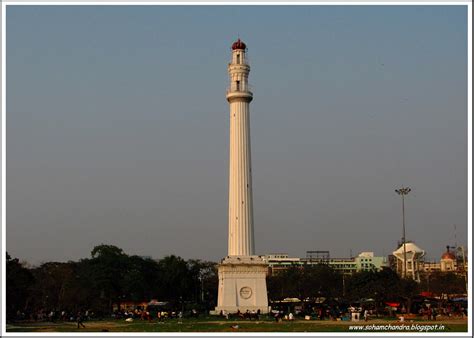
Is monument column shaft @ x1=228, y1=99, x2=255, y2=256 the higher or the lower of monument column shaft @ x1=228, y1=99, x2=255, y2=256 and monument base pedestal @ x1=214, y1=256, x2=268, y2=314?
the higher

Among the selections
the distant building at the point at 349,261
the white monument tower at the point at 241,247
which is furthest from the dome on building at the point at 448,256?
Answer: the white monument tower at the point at 241,247

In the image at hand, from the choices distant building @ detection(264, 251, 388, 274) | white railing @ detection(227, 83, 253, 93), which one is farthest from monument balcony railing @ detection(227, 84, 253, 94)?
distant building @ detection(264, 251, 388, 274)

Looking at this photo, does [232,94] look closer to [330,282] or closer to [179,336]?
[330,282]

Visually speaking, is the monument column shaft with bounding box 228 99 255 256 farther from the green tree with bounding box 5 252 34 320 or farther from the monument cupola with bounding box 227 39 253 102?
the green tree with bounding box 5 252 34 320

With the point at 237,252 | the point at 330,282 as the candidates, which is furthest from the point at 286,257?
the point at 237,252

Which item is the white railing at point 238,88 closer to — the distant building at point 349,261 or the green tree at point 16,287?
the green tree at point 16,287

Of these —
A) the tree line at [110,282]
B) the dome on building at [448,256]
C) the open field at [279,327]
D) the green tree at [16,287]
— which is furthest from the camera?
the dome on building at [448,256]

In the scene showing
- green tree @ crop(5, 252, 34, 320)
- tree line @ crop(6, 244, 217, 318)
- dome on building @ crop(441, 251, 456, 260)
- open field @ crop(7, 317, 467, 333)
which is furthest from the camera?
dome on building @ crop(441, 251, 456, 260)
